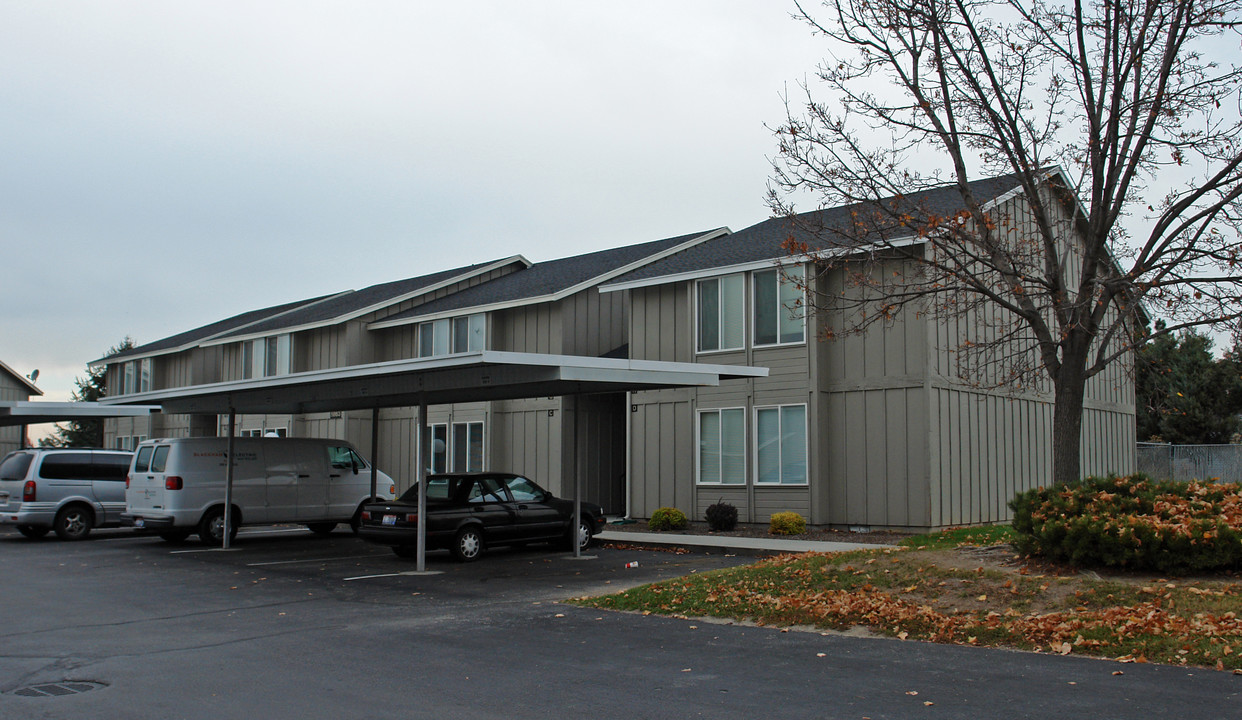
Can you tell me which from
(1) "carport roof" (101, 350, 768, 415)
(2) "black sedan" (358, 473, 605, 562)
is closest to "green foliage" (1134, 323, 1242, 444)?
(1) "carport roof" (101, 350, 768, 415)

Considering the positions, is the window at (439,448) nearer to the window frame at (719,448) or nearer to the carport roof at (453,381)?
the carport roof at (453,381)

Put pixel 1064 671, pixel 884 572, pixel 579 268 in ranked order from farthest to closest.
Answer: pixel 579 268 < pixel 884 572 < pixel 1064 671

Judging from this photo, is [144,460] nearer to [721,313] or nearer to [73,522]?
[73,522]

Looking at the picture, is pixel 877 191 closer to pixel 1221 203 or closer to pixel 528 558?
pixel 1221 203

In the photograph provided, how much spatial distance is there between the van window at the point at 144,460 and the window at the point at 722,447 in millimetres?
10821

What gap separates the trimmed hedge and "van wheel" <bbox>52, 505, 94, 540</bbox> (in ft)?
58.4

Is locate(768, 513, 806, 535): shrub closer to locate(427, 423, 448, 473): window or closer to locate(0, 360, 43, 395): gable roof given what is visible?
locate(427, 423, 448, 473): window

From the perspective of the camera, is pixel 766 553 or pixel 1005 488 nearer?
pixel 766 553

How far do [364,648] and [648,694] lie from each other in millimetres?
3018

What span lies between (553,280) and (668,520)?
9.73 meters

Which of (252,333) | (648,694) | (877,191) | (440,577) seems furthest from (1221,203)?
(252,333)

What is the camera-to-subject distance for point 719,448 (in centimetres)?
2203

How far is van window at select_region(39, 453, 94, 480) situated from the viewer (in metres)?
20.4

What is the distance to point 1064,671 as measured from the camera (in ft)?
25.5
